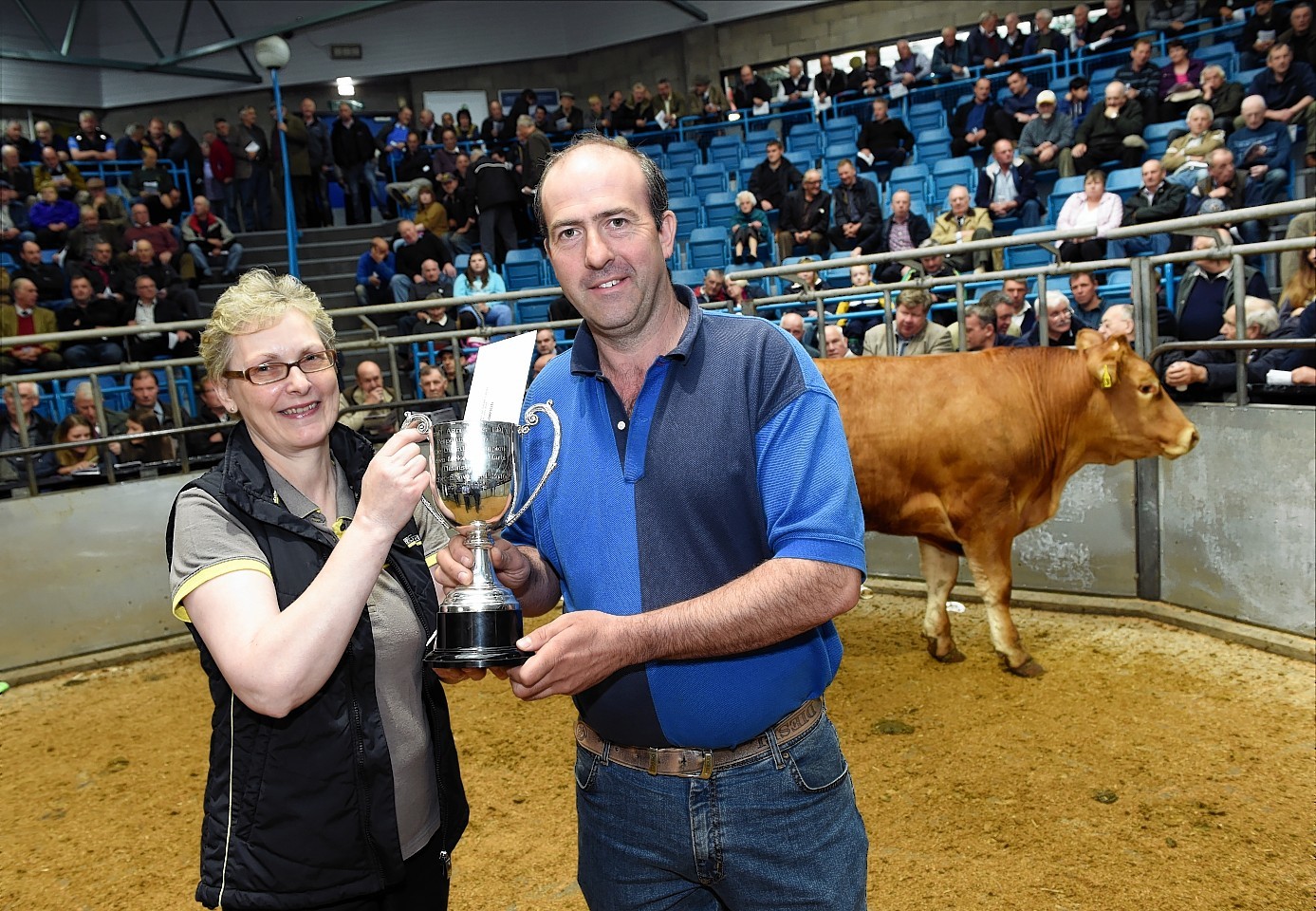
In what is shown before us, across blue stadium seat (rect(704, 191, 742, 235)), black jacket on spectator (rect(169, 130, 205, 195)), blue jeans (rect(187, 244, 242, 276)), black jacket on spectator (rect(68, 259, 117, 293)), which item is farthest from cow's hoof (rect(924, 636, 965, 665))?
black jacket on spectator (rect(169, 130, 205, 195))

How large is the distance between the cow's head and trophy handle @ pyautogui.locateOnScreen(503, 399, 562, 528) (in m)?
4.05

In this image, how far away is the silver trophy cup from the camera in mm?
1662

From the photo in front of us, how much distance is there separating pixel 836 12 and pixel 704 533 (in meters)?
17.7

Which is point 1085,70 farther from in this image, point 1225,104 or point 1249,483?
point 1249,483

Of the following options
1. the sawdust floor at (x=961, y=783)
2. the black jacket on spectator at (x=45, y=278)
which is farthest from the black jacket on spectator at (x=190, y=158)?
the sawdust floor at (x=961, y=783)

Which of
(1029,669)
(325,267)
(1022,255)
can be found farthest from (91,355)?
(1022,255)

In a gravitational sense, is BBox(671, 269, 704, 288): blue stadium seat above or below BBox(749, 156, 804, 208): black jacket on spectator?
below

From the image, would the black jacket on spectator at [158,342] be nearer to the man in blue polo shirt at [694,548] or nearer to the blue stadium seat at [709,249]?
the blue stadium seat at [709,249]

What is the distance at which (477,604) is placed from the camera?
169 centimetres

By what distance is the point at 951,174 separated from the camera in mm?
12672

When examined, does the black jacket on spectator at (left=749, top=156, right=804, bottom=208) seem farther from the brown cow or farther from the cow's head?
the cow's head

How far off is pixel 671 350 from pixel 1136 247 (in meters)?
8.97

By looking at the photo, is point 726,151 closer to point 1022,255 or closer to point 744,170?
point 744,170

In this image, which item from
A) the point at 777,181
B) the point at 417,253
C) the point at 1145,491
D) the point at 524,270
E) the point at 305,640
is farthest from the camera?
the point at 524,270
